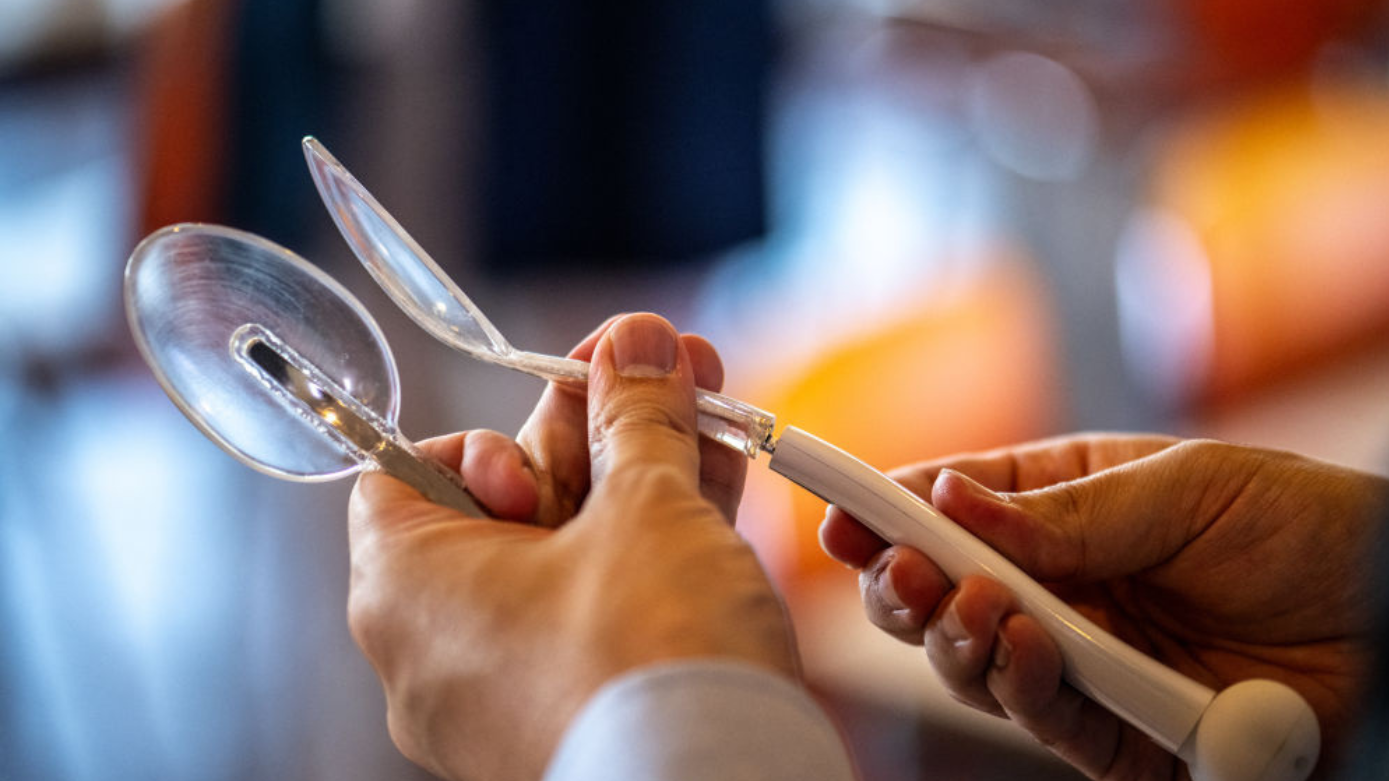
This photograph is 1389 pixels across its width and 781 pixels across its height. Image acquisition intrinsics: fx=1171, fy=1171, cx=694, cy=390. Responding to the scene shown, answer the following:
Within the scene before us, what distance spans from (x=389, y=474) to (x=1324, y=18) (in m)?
1.22

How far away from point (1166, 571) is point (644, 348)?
0.92 ft

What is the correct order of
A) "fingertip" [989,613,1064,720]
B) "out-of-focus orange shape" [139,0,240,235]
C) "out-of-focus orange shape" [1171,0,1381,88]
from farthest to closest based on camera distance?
"out-of-focus orange shape" [1171,0,1381,88] → "out-of-focus orange shape" [139,0,240,235] → "fingertip" [989,613,1064,720]

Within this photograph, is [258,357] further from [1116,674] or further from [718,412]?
[1116,674]

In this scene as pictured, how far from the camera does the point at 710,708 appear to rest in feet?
1.09


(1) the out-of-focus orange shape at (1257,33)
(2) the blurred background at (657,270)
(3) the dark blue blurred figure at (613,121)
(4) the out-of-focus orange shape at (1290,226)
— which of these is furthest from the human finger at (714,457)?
(1) the out-of-focus orange shape at (1257,33)

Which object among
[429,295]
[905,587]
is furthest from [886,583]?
[429,295]

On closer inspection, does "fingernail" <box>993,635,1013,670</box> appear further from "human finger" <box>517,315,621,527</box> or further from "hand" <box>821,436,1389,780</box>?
"human finger" <box>517,315,621,527</box>

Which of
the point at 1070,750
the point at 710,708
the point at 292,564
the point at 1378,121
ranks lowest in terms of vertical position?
the point at 292,564

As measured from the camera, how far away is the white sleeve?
326mm

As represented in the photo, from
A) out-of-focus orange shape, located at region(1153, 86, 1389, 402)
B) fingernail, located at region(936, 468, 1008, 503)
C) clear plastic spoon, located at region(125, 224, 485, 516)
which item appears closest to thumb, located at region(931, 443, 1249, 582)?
fingernail, located at region(936, 468, 1008, 503)

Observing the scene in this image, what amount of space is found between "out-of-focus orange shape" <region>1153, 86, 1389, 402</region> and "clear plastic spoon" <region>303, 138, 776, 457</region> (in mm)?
983

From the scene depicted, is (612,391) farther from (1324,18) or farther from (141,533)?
(141,533)

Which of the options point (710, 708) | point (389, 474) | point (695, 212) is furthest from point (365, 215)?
point (695, 212)

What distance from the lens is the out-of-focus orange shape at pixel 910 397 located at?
1.17 meters
